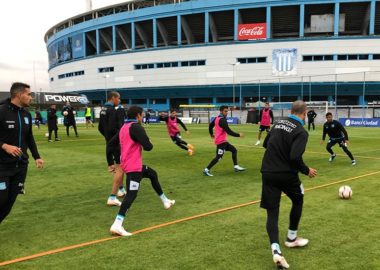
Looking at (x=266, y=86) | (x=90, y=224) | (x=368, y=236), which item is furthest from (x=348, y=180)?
(x=266, y=86)

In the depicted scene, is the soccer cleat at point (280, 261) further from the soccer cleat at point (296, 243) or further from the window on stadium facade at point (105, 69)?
Result: the window on stadium facade at point (105, 69)

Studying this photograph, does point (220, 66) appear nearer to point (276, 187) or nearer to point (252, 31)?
point (252, 31)

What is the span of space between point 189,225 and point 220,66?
60470 millimetres

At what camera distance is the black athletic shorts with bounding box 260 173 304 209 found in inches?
176

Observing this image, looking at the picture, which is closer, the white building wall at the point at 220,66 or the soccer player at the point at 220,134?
the soccer player at the point at 220,134

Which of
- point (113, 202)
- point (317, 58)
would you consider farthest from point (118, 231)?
point (317, 58)

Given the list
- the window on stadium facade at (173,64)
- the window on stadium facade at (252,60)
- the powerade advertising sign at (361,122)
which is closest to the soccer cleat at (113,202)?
the powerade advertising sign at (361,122)

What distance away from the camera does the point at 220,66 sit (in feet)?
212

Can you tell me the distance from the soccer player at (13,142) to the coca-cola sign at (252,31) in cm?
6013

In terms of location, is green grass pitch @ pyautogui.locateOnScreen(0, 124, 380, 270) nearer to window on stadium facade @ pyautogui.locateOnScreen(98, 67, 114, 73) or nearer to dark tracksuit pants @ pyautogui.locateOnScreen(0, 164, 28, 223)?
dark tracksuit pants @ pyautogui.locateOnScreen(0, 164, 28, 223)

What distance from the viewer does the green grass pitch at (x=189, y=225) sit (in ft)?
14.9

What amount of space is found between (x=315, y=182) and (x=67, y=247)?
6437mm

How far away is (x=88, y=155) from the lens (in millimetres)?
15086

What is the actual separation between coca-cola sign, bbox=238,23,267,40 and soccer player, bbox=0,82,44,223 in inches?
2367
